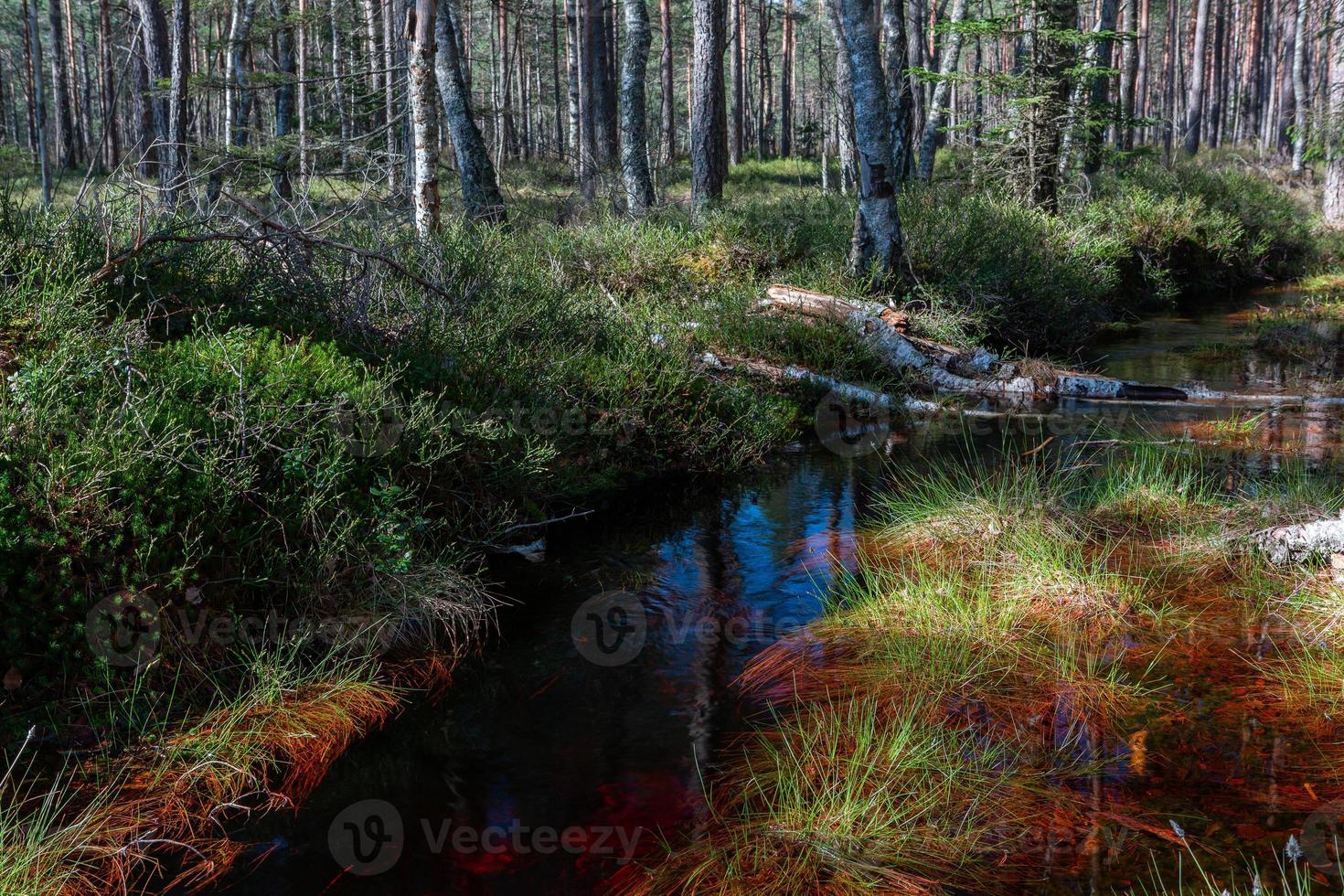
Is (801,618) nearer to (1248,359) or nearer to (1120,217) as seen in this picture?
(1248,359)

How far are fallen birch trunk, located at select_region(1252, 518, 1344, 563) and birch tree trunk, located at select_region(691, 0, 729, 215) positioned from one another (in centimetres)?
989

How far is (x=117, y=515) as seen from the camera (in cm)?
410

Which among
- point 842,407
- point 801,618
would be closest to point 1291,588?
point 801,618

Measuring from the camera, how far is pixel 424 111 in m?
9.29

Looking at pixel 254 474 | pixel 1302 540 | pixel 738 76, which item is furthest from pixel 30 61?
pixel 1302 540

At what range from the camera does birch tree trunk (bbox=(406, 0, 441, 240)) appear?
928cm

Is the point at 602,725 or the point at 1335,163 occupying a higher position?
the point at 1335,163

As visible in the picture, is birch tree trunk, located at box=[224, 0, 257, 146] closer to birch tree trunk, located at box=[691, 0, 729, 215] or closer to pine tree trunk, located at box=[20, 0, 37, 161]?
pine tree trunk, located at box=[20, 0, 37, 161]

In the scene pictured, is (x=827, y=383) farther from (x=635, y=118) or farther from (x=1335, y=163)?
(x=1335, y=163)

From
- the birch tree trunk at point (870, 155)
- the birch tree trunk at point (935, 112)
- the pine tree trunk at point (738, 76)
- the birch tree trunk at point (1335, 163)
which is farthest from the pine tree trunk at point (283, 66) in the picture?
the birch tree trunk at point (1335, 163)

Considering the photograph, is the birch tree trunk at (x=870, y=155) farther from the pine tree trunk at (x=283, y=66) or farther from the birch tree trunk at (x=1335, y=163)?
the pine tree trunk at (x=283, y=66)

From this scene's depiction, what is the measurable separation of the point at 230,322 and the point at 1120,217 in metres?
14.0

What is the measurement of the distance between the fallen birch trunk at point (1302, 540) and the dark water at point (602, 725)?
0.63 m

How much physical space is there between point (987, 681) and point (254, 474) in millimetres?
3533
